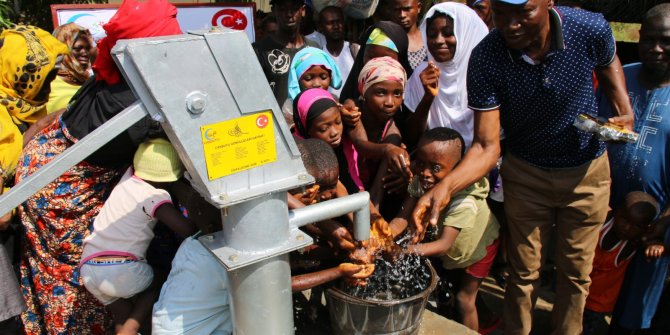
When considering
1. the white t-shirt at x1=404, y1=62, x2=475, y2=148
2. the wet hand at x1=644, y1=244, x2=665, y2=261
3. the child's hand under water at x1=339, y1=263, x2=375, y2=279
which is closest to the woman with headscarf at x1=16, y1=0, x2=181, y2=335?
the child's hand under water at x1=339, y1=263, x2=375, y2=279

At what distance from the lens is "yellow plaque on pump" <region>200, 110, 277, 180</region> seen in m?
1.07

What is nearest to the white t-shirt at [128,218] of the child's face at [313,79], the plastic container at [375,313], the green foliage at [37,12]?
the plastic container at [375,313]

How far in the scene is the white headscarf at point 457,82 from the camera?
298cm

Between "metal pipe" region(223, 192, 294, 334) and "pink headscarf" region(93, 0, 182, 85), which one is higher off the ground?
"pink headscarf" region(93, 0, 182, 85)

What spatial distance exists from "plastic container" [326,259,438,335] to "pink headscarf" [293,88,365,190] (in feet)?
2.95

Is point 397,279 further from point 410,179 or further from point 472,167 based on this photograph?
point 472,167

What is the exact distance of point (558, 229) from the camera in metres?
2.78

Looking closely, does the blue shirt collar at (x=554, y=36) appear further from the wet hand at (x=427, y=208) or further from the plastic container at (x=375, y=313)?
the plastic container at (x=375, y=313)

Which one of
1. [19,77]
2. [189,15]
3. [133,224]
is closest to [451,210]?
[133,224]

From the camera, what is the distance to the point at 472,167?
2381 mm

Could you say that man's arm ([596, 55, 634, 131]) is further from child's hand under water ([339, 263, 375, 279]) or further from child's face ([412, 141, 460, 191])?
child's hand under water ([339, 263, 375, 279])

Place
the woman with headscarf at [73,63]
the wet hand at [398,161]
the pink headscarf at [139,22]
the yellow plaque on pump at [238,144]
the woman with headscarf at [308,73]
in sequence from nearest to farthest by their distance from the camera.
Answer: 1. the yellow plaque on pump at [238,144]
2. the pink headscarf at [139,22]
3. the wet hand at [398,161]
4. the woman with headscarf at [308,73]
5. the woman with headscarf at [73,63]

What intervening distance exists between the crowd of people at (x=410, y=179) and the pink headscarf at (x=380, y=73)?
13 millimetres

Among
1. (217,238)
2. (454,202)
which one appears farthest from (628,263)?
(217,238)
